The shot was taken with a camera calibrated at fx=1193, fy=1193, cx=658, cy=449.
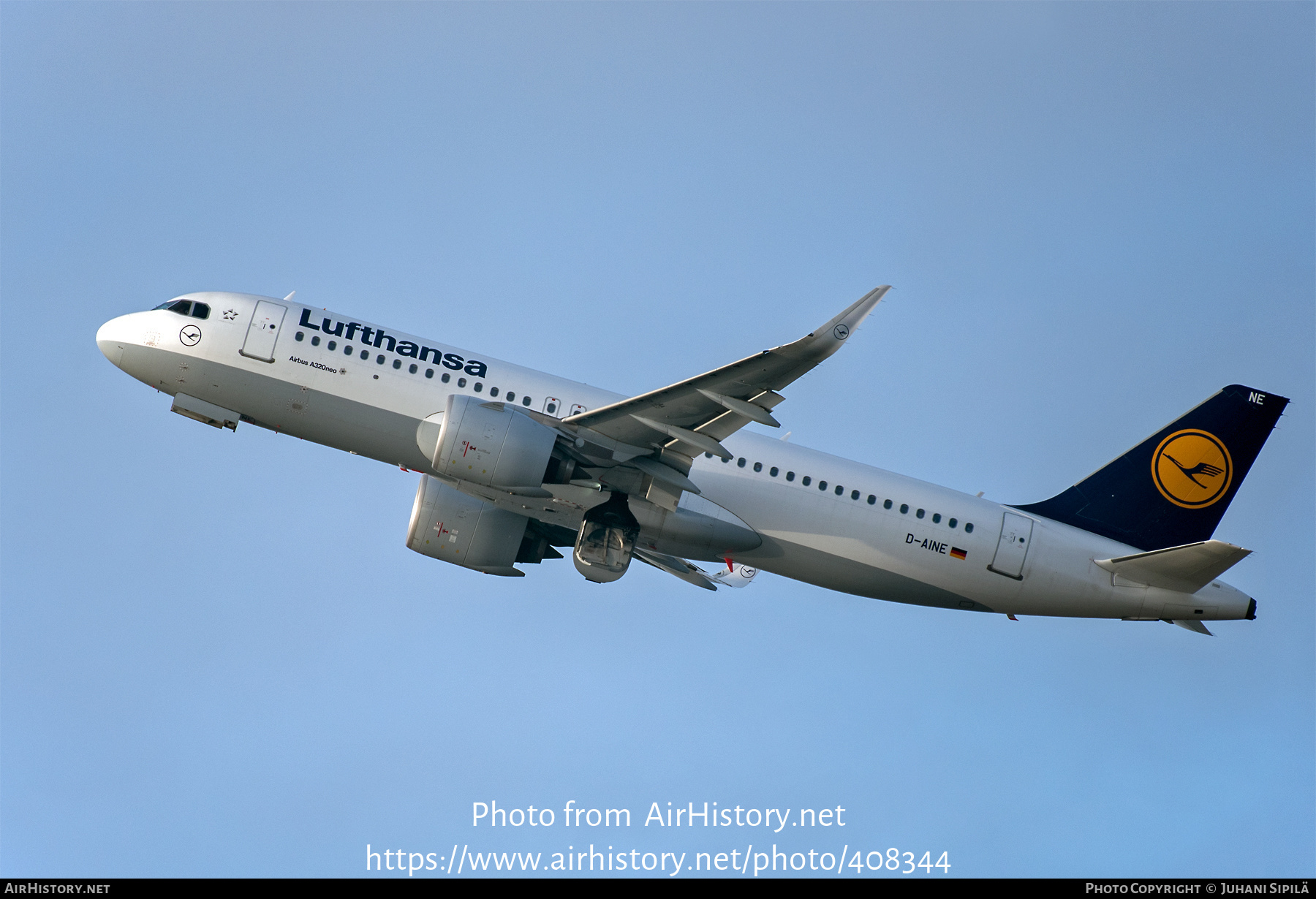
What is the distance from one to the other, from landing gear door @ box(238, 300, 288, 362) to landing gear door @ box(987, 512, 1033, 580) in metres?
20.2

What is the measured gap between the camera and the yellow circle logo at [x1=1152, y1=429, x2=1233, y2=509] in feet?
112

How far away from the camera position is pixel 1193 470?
3425cm

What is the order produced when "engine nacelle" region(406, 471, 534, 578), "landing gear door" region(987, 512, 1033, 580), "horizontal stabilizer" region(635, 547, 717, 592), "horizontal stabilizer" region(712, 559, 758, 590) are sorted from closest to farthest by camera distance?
"landing gear door" region(987, 512, 1033, 580) < "horizontal stabilizer" region(635, 547, 717, 592) < "engine nacelle" region(406, 471, 534, 578) < "horizontal stabilizer" region(712, 559, 758, 590)

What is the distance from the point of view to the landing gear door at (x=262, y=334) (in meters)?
31.5

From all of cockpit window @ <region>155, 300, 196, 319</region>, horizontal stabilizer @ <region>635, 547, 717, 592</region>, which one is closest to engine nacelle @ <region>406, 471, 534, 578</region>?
horizontal stabilizer @ <region>635, 547, 717, 592</region>

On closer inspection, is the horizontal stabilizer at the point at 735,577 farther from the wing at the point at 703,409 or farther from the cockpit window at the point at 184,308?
the cockpit window at the point at 184,308

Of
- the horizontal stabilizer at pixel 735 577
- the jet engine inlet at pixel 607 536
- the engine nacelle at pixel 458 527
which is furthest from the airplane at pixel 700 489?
the horizontal stabilizer at pixel 735 577

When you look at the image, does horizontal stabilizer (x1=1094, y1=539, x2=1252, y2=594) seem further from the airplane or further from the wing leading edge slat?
the wing leading edge slat

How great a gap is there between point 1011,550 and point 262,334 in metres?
21.0

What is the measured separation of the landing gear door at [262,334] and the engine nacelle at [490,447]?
6.06 m

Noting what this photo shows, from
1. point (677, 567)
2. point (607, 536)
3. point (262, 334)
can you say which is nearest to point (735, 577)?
point (677, 567)

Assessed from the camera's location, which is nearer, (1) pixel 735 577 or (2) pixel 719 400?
(2) pixel 719 400

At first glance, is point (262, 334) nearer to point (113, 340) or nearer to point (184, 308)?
point (184, 308)

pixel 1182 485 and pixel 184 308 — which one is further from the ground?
pixel 1182 485
